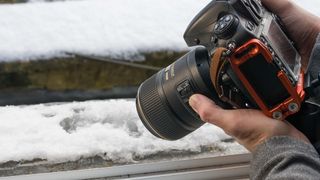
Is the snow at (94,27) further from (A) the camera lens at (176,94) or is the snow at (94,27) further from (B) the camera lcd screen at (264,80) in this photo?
(B) the camera lcd screen at (264,80)

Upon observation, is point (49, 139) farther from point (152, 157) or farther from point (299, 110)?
point (299, 110)

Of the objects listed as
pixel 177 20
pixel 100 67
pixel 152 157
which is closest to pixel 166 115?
pixel 152 157

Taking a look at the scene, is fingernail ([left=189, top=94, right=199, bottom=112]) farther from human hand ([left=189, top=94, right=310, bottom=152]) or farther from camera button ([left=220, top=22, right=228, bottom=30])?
camera button ([left=220, top=22, right=228, bottom=30])

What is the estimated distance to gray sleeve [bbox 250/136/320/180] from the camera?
23.6 inches

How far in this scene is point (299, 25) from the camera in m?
0.82

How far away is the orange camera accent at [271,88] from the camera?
1.98ft

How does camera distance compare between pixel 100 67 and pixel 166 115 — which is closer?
pixel 166 115

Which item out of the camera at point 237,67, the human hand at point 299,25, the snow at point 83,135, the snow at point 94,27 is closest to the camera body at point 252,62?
the camera at point 237,67

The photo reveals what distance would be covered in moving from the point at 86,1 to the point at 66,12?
79 millimetres

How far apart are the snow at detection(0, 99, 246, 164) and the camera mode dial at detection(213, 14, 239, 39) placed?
0.37m

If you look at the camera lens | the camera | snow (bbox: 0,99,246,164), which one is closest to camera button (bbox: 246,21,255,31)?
the camera

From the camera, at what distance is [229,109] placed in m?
0.70

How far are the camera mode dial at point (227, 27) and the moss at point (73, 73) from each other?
714 millimetres

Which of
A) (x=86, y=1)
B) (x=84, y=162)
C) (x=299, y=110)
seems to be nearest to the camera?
(x=299, y=110)
